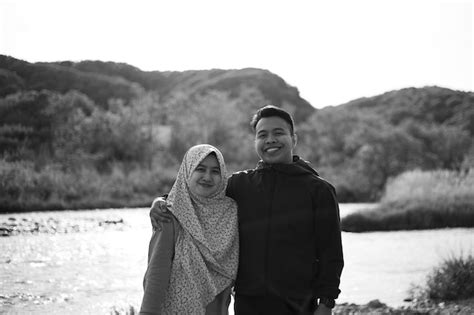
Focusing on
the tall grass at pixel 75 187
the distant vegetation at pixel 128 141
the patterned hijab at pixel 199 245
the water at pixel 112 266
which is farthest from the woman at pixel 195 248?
the tall grass at pixel 75 187

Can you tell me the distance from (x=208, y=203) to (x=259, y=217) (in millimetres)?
275

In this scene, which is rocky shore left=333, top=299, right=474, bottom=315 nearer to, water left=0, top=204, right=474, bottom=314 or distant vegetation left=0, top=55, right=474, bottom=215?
water left=0, top=204, right=474, bottom=314

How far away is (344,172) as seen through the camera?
37.9 meters

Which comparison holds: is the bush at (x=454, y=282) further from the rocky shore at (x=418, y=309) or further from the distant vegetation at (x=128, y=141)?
the distant vegetation at (x=128, y=141)

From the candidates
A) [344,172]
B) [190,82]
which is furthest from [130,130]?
[190,82]

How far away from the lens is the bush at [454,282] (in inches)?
310

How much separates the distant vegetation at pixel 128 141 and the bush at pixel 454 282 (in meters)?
9.11

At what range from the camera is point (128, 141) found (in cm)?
3641

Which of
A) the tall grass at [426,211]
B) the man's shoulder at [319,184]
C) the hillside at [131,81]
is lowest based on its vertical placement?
the tall grass at [426,211]

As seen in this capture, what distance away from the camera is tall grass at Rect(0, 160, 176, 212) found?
20.1 metres

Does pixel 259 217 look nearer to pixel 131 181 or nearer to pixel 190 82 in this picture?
pixel 131 181

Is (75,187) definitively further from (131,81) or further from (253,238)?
(131,81)

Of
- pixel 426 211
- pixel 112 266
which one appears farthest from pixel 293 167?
pixel 426 211

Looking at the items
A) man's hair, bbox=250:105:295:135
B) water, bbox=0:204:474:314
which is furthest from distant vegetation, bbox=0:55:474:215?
man's hair, bbox=250:105:295:135
